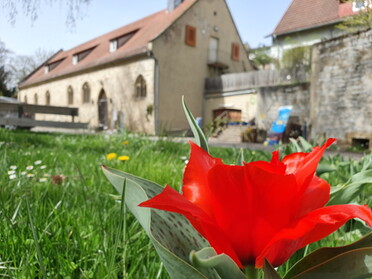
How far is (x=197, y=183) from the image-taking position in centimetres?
30

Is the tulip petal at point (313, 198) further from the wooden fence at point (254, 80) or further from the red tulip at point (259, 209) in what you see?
the wooden fence at point (254, 80)

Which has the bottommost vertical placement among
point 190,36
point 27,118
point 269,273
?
point 269,273

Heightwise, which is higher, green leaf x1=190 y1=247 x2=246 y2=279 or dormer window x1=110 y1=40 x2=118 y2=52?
dormer window x1=110 y1=40 x2=118 y2=52

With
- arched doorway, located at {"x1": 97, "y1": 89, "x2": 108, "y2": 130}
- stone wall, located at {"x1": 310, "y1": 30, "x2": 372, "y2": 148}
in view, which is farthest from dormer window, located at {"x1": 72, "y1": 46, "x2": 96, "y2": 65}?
stone wall, located at {"x1": 310, "y1": 30, "x2": 372, "y2": 148}

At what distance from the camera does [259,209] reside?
266mm

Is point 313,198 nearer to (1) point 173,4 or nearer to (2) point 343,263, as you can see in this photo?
(2) point 343,263

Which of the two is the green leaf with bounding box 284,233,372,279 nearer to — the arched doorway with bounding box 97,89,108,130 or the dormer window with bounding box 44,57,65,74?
the arched doorway with bounding box 97,89,108,130

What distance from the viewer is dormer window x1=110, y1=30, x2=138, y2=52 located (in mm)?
15383

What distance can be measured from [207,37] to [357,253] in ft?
50.6

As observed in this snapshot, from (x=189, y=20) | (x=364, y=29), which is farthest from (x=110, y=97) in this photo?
(x=364, y=29)

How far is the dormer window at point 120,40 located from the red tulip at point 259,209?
16.1m

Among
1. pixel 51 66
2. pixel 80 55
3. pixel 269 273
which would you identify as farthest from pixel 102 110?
pixel 269 273

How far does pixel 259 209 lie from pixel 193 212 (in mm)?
57

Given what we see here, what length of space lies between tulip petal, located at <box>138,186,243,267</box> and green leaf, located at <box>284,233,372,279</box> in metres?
0.06
